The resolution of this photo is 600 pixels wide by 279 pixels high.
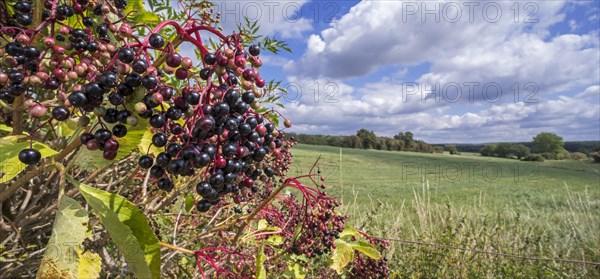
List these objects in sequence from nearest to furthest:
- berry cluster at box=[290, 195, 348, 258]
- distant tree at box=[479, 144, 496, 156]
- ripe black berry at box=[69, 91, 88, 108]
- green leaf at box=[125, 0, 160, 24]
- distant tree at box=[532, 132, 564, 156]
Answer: ripe black berry at box=[69, 91, 88, 108] → green leaf at box=[125, 0, 160, 24] → berry cluster at box=[290, 195, 348, 258] → distant tree at box=[479, 144, 496, 156] → distant tree at box=[532, 132, 564, 156]

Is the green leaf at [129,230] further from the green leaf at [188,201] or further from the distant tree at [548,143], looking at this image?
the distant tree at [548,143]

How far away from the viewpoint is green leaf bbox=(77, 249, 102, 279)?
0.66 metres

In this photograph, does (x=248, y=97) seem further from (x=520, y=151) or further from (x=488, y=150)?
(x=520, y=151)

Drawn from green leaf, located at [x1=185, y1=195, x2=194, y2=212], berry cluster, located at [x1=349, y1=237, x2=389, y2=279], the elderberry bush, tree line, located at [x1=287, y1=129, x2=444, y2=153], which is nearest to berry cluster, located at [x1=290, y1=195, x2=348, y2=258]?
berry cluster, located at [x1=349, y1=237, x2=389, y2=279]

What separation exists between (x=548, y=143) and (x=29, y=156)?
217 feet

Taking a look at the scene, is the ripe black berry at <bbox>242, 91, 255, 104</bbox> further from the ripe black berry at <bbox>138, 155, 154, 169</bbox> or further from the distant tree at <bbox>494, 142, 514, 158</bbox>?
the distant tree at <bbox>494, 142, 514, 158</bbox>

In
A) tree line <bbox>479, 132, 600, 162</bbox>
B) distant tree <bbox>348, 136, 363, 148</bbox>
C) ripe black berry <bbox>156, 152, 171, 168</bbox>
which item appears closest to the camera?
ripe black berry <bbox>156, 152, 171, 168</bbox>

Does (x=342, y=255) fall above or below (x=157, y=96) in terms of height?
below

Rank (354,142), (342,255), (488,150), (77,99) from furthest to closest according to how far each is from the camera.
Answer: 1. (488,150)
2. (354,142)
3. (342,255)
4. (77,99)

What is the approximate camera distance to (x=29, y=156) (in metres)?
0.65

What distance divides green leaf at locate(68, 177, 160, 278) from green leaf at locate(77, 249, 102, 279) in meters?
0.10

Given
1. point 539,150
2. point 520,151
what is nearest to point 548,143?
point 539,150

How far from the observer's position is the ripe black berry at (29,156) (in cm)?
65

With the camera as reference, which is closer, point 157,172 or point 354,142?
point 157,172
